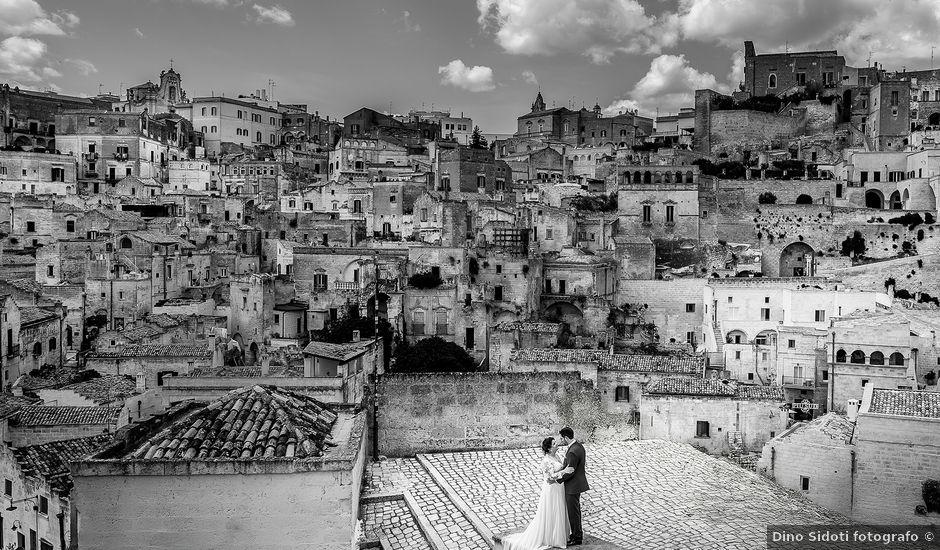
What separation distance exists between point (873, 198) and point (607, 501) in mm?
39858

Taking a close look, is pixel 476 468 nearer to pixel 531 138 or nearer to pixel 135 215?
pixel 135 215

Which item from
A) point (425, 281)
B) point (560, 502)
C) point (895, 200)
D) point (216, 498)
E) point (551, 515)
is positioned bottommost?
point (551, 515)

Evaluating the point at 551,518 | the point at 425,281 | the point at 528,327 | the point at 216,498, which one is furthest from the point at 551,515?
the point at 425,281

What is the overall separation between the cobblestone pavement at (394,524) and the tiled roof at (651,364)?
9661 mm

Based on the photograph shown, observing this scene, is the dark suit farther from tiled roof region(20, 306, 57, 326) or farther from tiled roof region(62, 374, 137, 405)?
tiled roof region(20, 306, 57, 326)

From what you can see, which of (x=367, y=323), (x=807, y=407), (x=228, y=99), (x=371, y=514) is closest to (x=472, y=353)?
(x=367, y=323)

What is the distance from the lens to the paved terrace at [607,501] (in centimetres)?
1248

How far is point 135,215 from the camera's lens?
143 feet

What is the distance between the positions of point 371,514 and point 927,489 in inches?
414

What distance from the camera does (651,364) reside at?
21844 millimetres

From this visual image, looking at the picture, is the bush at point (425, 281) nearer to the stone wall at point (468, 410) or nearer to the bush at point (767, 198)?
the stone wall at point (468, 410)

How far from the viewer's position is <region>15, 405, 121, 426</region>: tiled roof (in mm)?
16844

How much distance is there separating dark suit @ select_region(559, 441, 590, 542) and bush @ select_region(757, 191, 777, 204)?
4073 cm

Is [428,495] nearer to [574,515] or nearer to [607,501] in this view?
[607,501]
